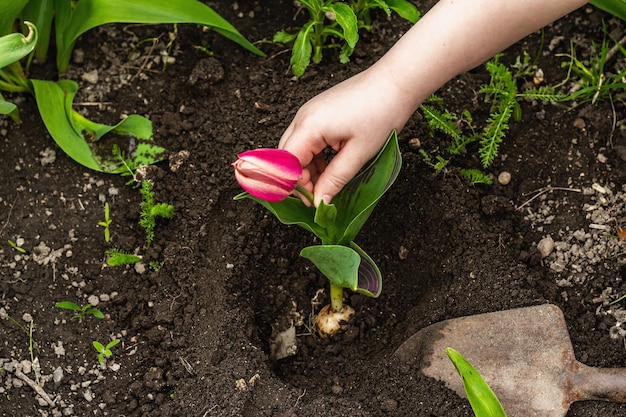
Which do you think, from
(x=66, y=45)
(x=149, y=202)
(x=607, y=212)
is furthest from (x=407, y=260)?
(x=66, y=45)

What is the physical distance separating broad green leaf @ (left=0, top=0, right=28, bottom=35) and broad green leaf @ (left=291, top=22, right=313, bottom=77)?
64cm

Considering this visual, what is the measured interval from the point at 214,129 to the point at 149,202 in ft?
0.83

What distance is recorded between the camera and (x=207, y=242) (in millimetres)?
1877

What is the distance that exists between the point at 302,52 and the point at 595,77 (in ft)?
2.54

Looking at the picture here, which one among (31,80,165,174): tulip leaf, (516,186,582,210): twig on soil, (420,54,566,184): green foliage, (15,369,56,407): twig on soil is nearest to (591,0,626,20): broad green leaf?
(420,54,566,184): green foliage

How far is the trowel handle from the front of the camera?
167cm

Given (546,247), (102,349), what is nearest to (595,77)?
(546,247)

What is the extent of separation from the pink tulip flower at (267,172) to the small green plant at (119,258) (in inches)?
24.1

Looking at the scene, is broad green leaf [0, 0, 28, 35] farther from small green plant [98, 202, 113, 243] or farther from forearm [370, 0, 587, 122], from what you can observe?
forearm [370, 0, 587, 122]

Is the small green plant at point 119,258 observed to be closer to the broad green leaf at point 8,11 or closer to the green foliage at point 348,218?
the green foliage at point 348,218

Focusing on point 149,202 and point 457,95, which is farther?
point 457,95

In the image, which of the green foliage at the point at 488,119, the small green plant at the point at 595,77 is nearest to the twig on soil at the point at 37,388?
the green foliage at the point at 488,119

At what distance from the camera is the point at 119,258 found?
182cm

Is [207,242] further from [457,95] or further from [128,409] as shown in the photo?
[457,95]
